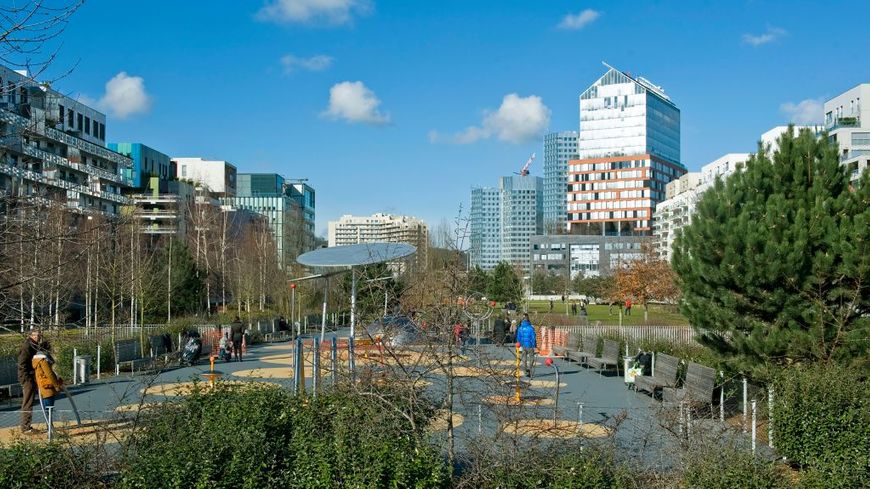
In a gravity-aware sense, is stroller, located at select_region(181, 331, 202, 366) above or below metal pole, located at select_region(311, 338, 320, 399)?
below

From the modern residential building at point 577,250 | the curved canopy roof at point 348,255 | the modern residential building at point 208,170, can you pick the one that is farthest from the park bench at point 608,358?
the modern residential building at point 577,250

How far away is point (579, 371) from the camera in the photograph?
23.8 metres

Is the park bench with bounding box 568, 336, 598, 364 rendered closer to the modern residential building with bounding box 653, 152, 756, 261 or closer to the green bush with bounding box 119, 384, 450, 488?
the green bush with bounding box 119, 384, 450, 488

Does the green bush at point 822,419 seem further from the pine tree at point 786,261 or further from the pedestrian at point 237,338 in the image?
the pedestrian at point 237,338

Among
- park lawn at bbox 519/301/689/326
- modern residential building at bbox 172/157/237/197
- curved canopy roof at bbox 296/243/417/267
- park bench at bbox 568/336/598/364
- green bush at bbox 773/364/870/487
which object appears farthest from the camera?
modern residential building at bbox 172/157/237/197

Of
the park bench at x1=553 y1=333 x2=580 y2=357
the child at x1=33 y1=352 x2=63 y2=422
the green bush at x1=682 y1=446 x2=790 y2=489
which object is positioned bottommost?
the park bench at x1=553 y1=333 x2=580 y2=357

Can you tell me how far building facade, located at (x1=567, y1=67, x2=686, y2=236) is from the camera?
151250mm

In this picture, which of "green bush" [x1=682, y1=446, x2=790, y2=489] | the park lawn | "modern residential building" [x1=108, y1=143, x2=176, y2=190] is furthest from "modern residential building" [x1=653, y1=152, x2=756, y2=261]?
"green bush" [x1=682, y1=446, x2=790, y2=489]

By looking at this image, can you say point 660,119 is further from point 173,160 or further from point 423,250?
point 423,250

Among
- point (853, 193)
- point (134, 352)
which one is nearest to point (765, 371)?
point (853, 193)

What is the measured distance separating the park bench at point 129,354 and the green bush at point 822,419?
55.5 ft

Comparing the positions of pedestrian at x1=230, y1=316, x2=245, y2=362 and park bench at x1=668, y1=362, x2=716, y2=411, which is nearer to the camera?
park bench at x1=668, y1=362, x2=716, y2=411

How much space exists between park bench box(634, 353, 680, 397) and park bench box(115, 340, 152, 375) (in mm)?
13318

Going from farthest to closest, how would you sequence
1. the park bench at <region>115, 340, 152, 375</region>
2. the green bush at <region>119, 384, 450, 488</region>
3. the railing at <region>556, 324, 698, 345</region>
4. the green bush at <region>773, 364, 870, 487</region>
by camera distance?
the railing at <region>556, 324, 698, 345</region>
the park bench at <region>115, 340, 152, 375</region>
the green bush at <region>773, 364, 870, 487</region>
the green bush at <region>119, 384, 450, 488</region>
